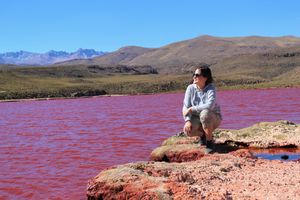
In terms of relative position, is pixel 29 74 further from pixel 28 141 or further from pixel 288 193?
pixel 288 193

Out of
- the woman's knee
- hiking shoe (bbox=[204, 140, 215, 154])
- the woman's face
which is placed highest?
the woman's face

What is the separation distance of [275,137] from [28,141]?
12069 millimetres

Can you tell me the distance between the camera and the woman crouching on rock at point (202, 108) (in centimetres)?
1128

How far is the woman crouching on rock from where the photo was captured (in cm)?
1128

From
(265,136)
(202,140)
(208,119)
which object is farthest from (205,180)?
(265,136)

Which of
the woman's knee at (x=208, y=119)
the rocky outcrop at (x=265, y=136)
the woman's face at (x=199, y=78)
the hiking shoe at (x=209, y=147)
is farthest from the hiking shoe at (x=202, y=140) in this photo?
the woman's face at (x=199, y=78)

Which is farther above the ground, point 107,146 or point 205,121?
point 205,121

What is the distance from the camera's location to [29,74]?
592 feet

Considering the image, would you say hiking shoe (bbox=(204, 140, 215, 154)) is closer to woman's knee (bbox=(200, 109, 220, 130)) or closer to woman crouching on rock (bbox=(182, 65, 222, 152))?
woman crouching on rock (bbox=(182, 65, 222, 152))

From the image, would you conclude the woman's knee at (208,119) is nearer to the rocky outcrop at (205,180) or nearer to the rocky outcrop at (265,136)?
the rocky outcrop at (205,180)

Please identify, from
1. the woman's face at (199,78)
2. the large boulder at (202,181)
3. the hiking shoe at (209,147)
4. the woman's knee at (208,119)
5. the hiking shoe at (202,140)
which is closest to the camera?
the large boulder at (202,181)

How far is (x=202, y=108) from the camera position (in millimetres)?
11242

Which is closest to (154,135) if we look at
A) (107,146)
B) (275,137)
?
(107,146)

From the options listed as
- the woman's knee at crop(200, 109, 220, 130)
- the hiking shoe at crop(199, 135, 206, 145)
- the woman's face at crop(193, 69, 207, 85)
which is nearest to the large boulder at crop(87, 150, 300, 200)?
the woman's knee at crop(200, 109, 220, 130)
